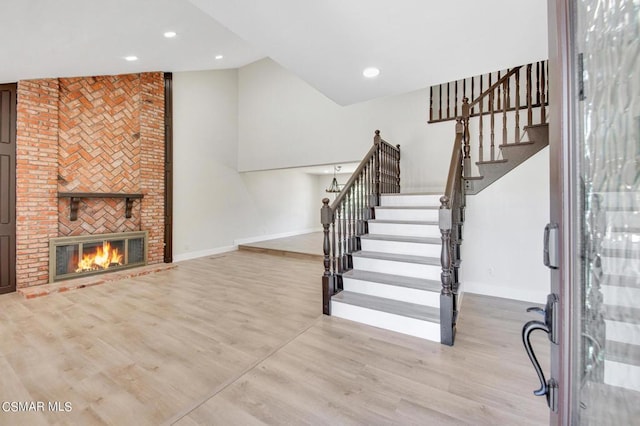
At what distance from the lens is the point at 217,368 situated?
7.16 feet

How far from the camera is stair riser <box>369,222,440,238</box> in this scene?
3486 millimetres

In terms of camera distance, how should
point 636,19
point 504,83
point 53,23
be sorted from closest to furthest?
point 636,19 < point 53,23 < point 504,83

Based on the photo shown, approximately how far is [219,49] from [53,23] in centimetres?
270

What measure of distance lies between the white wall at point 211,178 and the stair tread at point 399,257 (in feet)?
15.2

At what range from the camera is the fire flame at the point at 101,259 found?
187 inches

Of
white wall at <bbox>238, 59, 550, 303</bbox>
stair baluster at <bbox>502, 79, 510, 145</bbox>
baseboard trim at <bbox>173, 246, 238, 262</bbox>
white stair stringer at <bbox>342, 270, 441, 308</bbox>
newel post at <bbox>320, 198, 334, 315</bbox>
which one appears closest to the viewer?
white stair stringer at <bbox>342, 270, 441, 308</bbox>

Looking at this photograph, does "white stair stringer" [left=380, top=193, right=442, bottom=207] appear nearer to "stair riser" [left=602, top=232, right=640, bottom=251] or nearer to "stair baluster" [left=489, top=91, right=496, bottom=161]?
"stair baluster" [left=489, top=91, right=496, bottom=161]

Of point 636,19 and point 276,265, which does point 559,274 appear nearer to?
point 636,19

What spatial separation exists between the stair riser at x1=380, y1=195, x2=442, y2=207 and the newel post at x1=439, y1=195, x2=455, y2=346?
1488 millimetres

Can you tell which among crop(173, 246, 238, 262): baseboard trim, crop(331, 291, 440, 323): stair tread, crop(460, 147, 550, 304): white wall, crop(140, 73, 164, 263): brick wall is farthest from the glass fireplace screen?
crop(460, 147, 550, 304): white wall

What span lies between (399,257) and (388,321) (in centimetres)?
83

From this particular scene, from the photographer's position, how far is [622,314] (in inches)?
21.0

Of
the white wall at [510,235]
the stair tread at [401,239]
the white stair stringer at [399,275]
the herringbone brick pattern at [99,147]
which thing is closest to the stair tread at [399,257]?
the white stair stringer at [399,275]

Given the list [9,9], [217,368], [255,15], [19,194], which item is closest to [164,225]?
[19,194]
